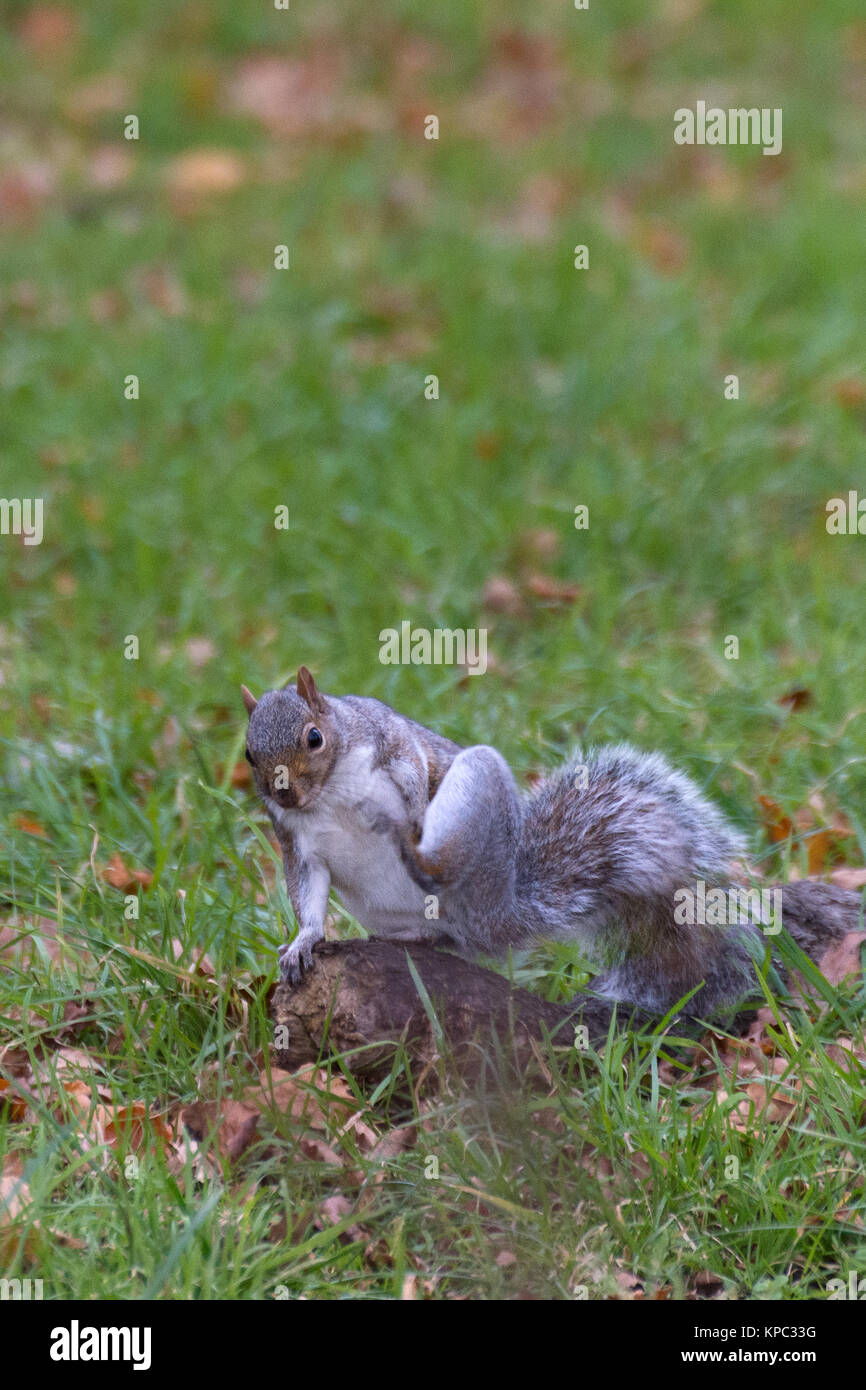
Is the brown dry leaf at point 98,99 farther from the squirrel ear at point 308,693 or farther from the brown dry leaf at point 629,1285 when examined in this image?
the brown dry leaf at point 629,1285

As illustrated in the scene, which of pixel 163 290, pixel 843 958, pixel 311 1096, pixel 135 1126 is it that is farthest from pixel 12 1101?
pixel 163 290

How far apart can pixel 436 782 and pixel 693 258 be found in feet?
14.3

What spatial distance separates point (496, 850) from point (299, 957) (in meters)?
0.33

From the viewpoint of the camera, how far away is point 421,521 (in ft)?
15.2

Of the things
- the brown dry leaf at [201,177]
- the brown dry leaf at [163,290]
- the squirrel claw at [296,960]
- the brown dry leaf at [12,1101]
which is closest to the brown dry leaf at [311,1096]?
the squirrel claw at [296,960]

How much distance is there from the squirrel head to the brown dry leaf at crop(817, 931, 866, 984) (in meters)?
0.95

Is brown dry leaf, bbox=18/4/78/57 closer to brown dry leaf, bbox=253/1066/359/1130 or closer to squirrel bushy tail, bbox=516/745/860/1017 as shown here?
squirrel bushy tail, bbox=516/745/860/1017

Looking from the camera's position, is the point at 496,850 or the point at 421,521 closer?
the point at 496,850

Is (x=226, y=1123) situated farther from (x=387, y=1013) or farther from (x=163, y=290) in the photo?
(x=163, y=290)

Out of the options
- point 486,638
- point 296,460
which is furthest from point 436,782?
point 296,460

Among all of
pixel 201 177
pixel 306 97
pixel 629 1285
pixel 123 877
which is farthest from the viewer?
pixel 306 97

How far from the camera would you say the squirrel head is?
220 cm

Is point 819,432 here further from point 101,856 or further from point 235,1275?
point 235,1275

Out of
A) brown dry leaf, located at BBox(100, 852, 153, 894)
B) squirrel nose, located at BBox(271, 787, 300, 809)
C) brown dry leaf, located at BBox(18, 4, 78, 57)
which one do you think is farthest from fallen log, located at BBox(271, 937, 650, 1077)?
brown dry leaf, located at BBox(18, 4, 78, 57)
